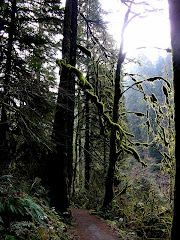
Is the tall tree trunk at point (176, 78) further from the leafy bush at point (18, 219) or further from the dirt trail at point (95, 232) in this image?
the dirt trail at point (95, 232)

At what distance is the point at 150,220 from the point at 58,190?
3291mm

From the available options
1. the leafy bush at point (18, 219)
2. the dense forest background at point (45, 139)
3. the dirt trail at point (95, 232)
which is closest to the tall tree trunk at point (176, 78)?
the dense forest background at point (45, 139)

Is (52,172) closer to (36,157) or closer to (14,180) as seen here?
(36,157)

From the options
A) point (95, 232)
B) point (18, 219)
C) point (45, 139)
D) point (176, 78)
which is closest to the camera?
point (176, 78)

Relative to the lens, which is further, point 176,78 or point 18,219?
point 18,219

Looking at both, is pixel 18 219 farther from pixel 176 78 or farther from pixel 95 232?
pixel 176 78

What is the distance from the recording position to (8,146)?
5211mm

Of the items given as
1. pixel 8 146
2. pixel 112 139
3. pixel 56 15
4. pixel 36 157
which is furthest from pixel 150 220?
pixel 56 15

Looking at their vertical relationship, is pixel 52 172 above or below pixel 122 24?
below

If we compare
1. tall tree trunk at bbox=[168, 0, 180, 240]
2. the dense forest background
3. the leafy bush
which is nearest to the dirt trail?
the dense forest background

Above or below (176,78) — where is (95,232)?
below

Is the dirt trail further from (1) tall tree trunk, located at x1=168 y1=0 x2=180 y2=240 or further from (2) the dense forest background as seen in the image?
(1) tall tree trunk, located at x1=168 y1=0 x2=180 y2=240

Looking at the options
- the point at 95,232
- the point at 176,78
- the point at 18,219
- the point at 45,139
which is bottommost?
the point at 95,232

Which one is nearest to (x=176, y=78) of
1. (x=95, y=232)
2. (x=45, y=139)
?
(x=45, y=139)
